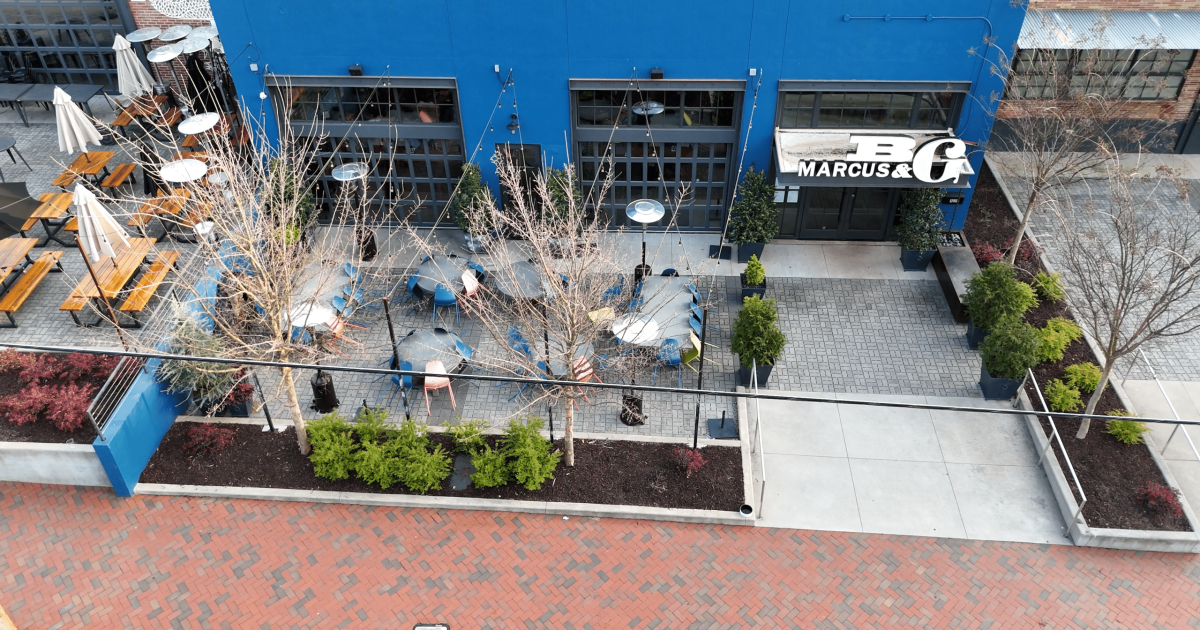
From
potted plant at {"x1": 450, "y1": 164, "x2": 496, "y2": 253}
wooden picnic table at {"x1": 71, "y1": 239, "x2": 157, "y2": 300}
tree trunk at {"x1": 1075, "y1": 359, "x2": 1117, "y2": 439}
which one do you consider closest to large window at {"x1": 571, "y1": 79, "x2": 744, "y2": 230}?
potted plant at {"x1": 450, "y1": 164, "x2": 496, "y2": 253}

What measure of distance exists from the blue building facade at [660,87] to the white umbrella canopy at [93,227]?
4698 millimetres

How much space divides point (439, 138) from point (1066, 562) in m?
14.8

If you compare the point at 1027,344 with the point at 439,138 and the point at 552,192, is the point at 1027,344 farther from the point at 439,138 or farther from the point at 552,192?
the point at 439,138

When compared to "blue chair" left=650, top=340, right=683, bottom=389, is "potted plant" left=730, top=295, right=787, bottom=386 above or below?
above

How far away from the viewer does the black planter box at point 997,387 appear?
15.0 meters

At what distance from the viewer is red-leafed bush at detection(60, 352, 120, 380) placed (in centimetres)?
1477

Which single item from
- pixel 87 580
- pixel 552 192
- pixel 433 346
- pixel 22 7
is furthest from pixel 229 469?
pixel 22 7

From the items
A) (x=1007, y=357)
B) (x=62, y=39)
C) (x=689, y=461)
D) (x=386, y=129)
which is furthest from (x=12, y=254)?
(x=1007, y=357)

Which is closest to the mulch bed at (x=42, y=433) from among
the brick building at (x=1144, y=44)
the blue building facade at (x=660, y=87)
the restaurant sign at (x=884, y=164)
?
the blue building facade at (x=660, y=87)

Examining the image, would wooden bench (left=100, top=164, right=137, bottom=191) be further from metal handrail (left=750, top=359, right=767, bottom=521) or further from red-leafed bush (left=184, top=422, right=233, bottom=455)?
metal handrail (left=750, top=359, right=767, bottom=521)

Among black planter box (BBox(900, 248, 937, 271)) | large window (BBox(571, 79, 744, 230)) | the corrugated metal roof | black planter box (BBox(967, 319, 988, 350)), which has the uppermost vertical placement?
the corrugated metal roof

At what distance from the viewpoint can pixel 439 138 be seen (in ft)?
61.5

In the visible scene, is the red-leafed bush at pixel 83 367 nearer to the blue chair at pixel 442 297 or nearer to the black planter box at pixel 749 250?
the blue chair at pixel 442 297

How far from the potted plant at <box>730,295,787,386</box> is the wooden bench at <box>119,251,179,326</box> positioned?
1101 centimetres
